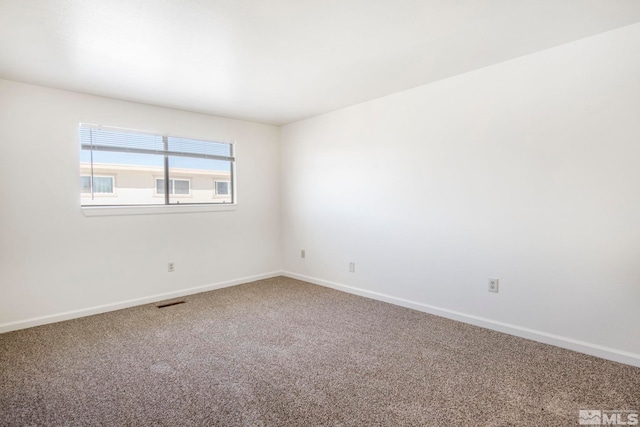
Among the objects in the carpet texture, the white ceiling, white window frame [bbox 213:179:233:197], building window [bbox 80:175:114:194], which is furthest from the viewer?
white window frame [bbox 213:179:233:197]

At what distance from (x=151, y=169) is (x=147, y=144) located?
30 cm

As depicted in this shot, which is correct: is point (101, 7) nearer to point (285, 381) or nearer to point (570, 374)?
point (285, 381)

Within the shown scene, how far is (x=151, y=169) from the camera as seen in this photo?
3.99 m

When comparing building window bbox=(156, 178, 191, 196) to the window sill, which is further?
building window bbox=(156, 178, 191, 196)

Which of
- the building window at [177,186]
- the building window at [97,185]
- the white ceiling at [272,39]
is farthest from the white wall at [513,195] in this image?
the building window at [97,185]

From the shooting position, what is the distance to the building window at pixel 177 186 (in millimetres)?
4066

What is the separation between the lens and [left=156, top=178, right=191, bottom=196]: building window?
13.3 ft

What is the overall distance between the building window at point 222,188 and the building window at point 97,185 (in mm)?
1273

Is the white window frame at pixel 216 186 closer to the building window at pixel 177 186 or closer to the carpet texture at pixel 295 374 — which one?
the building window at pixel 177 186

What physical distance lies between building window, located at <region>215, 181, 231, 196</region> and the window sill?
19cm

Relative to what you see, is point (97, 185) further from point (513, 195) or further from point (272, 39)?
point (513, 195)

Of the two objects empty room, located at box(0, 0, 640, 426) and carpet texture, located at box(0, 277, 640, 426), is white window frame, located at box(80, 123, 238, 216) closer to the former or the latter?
empty room, located at box(0, 0, 640, 426)

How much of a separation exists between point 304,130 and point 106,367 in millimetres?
3569

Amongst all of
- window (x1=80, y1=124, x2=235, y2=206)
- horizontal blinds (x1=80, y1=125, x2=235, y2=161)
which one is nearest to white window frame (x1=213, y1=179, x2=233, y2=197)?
window (x1=80, y1=124, x2=235, y2=206)
